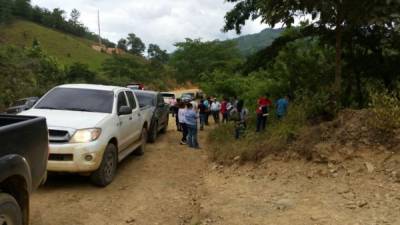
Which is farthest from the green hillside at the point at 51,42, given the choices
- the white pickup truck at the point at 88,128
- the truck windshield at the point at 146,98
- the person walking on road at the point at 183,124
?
the white pickup truck at the point at 88,128

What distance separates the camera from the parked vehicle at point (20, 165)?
4.19m

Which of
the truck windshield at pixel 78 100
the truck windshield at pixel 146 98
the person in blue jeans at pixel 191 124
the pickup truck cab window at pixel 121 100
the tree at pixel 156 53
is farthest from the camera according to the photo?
the tree at pixel 156 53

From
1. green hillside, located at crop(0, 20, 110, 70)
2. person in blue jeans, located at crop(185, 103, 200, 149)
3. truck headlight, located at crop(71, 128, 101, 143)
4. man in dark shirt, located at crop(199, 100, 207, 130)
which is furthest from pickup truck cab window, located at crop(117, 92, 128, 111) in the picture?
green hillside, located at crop(0, 20, 110, 70)

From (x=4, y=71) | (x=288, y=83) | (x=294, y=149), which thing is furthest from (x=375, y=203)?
(x=4, y=71)

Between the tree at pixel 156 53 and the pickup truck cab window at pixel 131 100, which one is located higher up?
the tree at pixel 156 53

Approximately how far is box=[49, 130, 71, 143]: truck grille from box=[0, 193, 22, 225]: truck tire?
11.5 feet

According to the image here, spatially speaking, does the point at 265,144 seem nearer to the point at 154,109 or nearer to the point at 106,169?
the point at 106,169

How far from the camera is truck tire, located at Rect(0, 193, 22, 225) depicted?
414cm

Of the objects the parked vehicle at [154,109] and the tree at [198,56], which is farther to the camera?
the tree at [198,56]

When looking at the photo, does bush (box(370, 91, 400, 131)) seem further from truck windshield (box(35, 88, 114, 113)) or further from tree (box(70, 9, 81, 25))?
tree (box(70, 9, 81, 25))

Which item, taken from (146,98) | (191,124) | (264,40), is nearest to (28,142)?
(191,124)

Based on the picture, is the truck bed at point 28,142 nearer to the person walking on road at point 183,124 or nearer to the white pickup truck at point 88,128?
the white pickup truck at point 88,128

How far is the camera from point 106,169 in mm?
8555

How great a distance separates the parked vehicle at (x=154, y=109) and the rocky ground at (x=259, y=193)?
14.7ft
